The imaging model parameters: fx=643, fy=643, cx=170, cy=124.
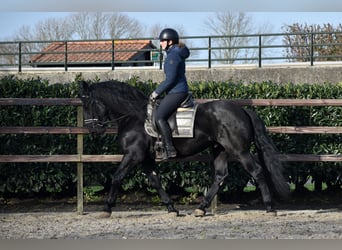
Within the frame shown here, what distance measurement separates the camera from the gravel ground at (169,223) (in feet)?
24.5

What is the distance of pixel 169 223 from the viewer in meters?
8.47

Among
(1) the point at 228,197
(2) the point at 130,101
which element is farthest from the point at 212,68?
(2) the point at 130,101

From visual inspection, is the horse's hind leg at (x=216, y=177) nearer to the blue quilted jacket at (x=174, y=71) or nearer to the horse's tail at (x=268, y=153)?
the horse's tail at (x=268, y=153)

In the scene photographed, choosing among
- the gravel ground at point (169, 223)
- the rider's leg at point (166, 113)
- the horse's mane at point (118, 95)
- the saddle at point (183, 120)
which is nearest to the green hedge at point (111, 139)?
the gravel ground at point (169, 223)

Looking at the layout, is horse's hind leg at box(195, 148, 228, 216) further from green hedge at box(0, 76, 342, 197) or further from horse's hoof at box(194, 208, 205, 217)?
green hedge at box(0, 76, 342, 197)

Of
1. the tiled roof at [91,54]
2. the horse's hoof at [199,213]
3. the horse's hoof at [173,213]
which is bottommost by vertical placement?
the horse's hoof at [173,213]

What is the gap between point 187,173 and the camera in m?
10.3

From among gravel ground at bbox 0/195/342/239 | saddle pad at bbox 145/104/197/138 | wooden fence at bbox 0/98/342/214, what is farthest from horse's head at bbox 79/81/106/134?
gravel ground at bbox 0/195/342/239

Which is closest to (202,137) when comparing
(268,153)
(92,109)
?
(268,153)

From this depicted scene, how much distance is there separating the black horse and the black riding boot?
0.61 feet

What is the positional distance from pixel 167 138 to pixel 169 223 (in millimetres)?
1154

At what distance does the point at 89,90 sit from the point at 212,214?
256cm

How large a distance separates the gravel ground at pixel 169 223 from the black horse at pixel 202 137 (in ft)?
1.25

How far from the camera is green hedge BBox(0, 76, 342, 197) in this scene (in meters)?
10.2
